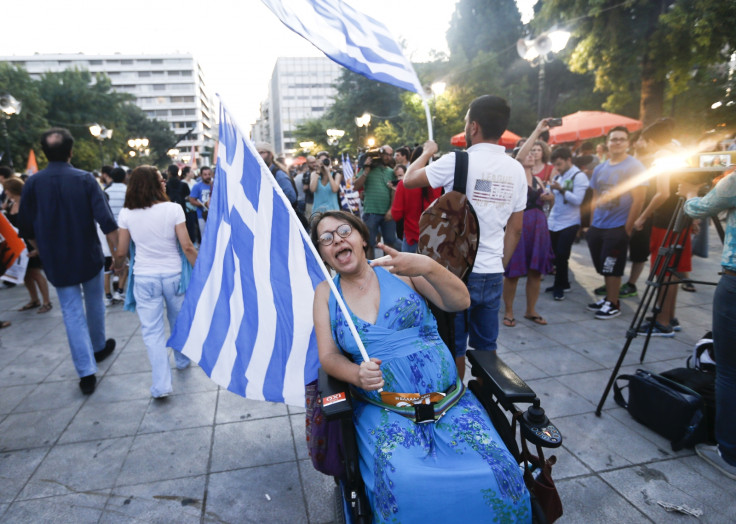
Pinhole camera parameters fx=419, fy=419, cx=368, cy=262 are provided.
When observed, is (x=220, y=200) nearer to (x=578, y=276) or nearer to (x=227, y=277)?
(x=227, y=277)

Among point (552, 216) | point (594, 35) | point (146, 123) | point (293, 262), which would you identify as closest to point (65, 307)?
point (293, 262)

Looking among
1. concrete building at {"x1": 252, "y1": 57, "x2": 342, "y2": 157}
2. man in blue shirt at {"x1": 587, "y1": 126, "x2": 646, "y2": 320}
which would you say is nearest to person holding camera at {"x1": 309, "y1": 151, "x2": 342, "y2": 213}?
man in blue shirt at {"x1": 587, "y1": 126, "x2": 646, "y2": 320}

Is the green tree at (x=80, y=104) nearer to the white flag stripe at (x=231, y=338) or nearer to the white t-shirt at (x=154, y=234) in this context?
the white t-shirt at (x=154, y=234)

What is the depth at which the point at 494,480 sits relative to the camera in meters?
1.55

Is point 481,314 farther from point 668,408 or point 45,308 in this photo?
point 45,308

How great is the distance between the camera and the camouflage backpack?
2420 mm

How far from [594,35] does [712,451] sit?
14066 mm

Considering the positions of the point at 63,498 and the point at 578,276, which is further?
the point at 578,276

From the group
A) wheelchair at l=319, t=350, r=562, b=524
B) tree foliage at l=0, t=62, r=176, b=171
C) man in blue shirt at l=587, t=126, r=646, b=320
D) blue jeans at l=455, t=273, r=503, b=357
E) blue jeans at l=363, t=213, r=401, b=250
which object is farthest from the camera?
tree foliage at l=0, t=62, r=176, b=171

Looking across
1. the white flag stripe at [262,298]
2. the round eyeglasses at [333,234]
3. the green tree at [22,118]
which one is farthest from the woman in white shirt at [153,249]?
the green tree at [22,118]

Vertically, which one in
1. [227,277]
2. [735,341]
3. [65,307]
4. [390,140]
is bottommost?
[65,307]

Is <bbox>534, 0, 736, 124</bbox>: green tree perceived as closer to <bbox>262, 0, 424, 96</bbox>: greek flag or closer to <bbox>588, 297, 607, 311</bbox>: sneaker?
<bbox>588, 297, 607, 311</bbox>: sneaker

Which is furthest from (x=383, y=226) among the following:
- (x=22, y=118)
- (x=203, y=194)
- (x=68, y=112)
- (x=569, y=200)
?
(x=68, y=112)

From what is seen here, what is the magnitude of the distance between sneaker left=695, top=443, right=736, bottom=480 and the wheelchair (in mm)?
1490
